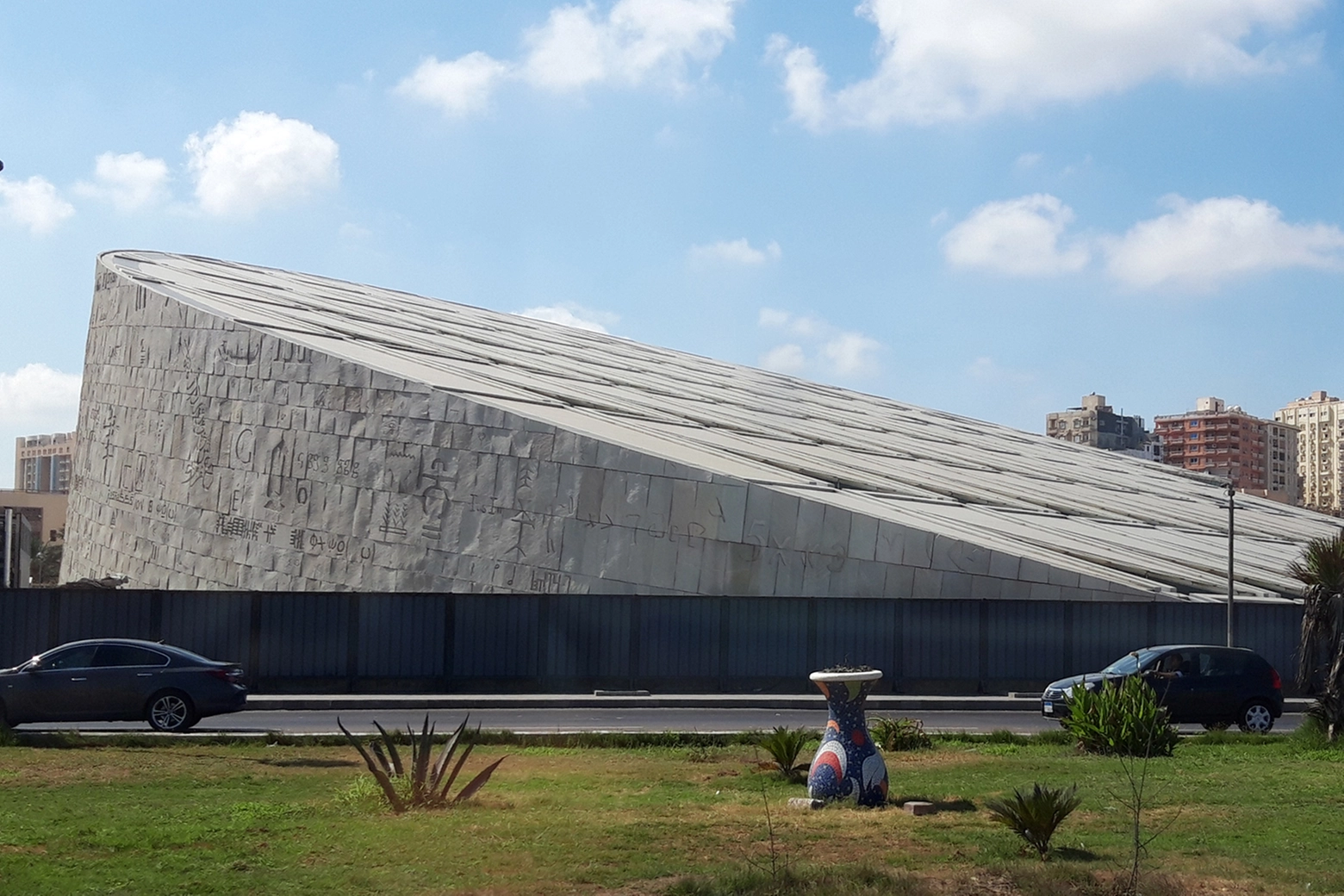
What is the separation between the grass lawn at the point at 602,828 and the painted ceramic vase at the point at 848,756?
362 mm

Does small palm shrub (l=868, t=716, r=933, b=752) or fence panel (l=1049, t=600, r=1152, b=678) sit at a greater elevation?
fence panel (l=1049, t=600, r=1152, b=678)

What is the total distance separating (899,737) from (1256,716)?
693 cm

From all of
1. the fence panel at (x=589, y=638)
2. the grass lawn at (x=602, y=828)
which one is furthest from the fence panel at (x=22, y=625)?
the grass lawn at (x=602, y=828)

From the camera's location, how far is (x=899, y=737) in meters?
15.6

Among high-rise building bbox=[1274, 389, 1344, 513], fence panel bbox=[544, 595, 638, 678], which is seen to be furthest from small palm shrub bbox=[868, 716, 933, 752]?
high-rise building bbox=[1274, 389, 1344, 513]

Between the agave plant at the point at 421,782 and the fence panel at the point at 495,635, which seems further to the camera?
the fence panel at the point at 495,635

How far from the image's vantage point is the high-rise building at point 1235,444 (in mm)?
162375

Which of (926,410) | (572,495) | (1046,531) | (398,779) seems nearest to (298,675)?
(572,495)

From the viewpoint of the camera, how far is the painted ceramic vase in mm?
11078

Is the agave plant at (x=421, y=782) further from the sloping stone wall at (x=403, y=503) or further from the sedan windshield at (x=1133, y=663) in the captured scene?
the sloping stone wall at (x=403, y=503)

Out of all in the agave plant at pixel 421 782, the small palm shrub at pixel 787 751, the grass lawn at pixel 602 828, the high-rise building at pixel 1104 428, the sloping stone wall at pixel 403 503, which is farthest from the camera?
the high-rise building at pixel 1104 428

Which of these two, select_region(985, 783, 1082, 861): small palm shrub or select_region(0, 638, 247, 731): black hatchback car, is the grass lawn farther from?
select_region(0, 638, 247, 731): black hatchback car

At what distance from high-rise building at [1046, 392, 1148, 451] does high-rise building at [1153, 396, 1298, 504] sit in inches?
1461

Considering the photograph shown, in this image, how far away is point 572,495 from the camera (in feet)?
91.0
